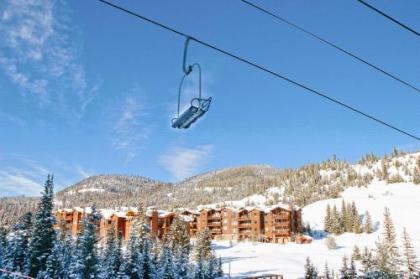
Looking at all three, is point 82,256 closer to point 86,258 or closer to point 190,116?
point 86,258

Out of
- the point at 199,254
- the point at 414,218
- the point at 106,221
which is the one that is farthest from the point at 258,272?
the point at 414,218

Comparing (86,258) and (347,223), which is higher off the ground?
(347,223)

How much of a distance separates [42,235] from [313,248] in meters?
67.7

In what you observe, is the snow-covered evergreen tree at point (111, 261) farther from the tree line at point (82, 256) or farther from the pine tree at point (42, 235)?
the pine tree at point (42, 235)

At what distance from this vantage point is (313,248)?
100 metres

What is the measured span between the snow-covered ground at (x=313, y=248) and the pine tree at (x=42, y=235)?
2900 cm

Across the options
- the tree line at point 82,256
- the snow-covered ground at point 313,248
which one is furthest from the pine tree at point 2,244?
the snow-covered ground at point 313,248

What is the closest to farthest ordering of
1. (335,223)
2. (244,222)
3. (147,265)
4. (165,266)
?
(147,265) < (165,266) < (244,222) < (335,223)

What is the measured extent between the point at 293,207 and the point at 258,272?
182 feet

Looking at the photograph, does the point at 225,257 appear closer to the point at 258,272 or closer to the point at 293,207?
the point at 258,272

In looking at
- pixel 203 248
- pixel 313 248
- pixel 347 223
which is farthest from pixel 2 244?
pixel 347 223

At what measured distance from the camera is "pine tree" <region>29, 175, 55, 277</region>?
151 ft

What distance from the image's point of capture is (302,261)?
80.4 m

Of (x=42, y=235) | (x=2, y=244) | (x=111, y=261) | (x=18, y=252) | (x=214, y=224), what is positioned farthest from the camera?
(x=214, y=224)
